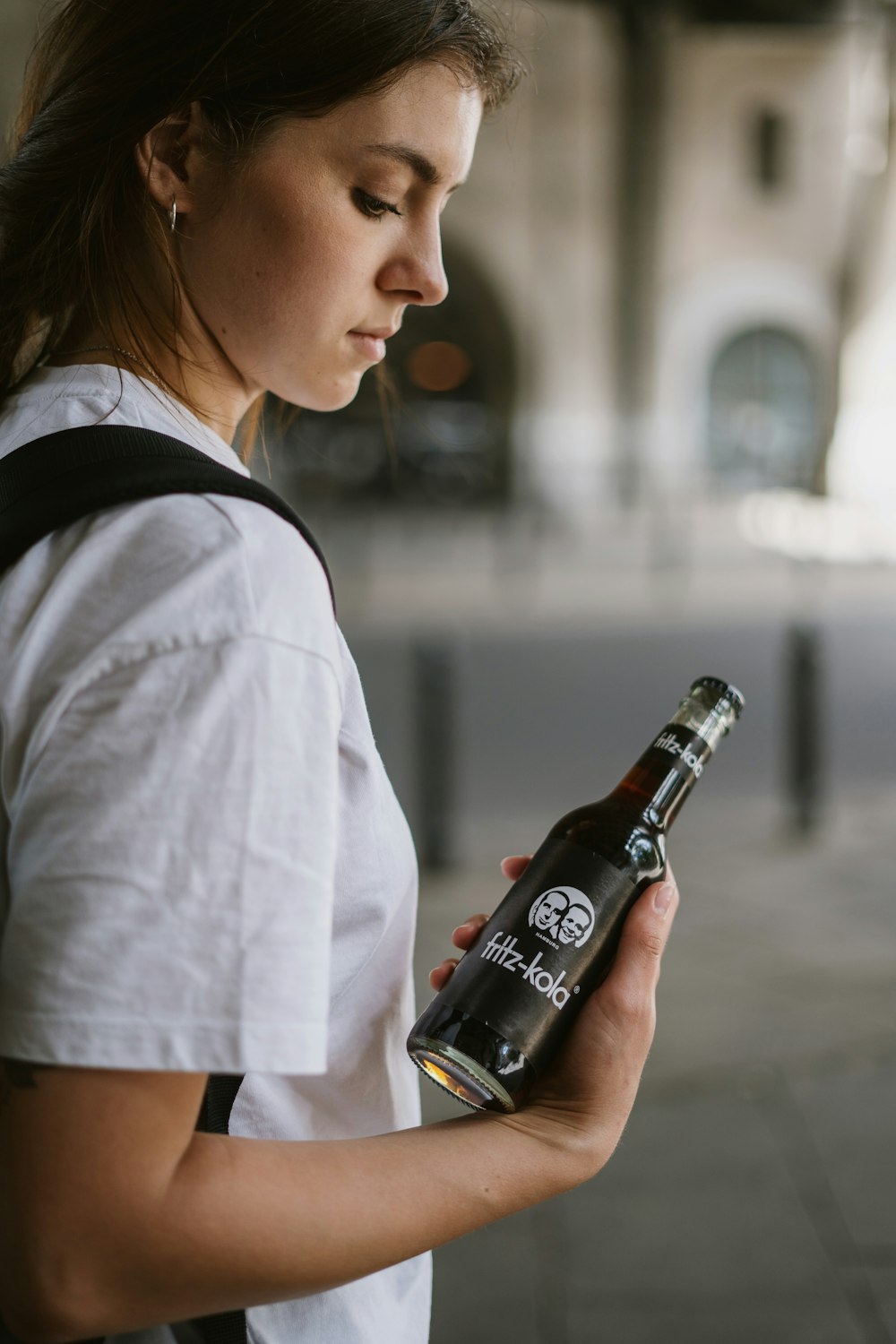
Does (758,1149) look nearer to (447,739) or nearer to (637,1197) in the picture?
(637,1197)

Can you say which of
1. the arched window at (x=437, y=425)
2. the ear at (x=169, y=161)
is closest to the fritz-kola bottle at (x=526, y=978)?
the ear at (x=169, y=161)

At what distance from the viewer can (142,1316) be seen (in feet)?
2.53

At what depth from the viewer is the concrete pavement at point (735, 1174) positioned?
2.66 meters

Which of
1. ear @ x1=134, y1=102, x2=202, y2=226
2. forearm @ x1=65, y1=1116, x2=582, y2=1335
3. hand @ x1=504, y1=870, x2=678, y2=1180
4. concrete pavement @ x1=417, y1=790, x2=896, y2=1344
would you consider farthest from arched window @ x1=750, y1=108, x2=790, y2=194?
forearm @ x1=65, y1=1116, x2=582, y2=1335

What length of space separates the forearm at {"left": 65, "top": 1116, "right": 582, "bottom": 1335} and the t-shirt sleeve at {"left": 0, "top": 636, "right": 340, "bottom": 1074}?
0.34 ft

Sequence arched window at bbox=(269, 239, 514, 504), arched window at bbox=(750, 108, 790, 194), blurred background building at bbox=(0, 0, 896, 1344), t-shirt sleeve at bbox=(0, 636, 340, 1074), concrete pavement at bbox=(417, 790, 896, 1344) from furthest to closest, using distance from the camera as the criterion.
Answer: arched window at bbox=(750, 108, 790, 194) → arched window at bbox=(269, 239, 514, 504) → blurred background building at bbox=(0, 0, 896, 1344) → concrete pavement at bbox=(417, 790, 896, 1344) → t-shirt sleeve at bbox=(0, 636, 340, 1074)

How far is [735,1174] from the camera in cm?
313

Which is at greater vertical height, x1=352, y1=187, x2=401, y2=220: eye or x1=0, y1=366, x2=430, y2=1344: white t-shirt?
x1=352, y1=187, x2=401, y2=220: eye

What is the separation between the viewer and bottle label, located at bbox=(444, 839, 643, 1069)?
1016 millimetres

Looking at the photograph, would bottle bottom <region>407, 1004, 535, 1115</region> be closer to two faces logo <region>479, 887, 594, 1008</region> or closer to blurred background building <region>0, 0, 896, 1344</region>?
two faces logo <region>479, 887, 594, 1008</region>

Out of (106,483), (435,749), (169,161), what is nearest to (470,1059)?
(106,483)

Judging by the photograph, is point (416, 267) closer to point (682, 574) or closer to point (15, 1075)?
point (15, 1075)

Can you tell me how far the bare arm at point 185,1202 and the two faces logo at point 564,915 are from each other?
0.18 meters

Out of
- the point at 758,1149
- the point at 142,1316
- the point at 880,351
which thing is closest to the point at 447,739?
the point at 758,1149
